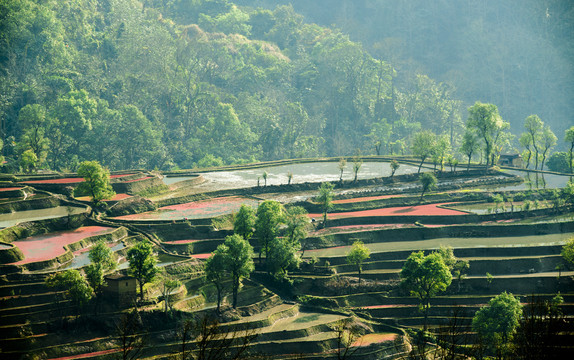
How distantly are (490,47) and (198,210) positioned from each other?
12942 cm

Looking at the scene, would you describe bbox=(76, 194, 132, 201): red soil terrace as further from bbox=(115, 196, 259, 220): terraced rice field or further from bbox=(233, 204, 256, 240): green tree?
bbox=(233, 204, 256, 240): green tree

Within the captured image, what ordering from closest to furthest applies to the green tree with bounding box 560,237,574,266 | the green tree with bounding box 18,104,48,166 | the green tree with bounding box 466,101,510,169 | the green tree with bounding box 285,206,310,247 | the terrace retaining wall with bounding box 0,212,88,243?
the terrace retaining wall with bounding box 0,212,88,243, the green tree with bounding box 560,237,574,266, the green tree with bounding box 285,206,310,247, the green tree with bounding box 466,101,510,169, the green tree with bounding box 18,104,48,166

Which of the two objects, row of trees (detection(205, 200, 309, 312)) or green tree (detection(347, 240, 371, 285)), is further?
green tree (detection(347, 240, 371, 285))

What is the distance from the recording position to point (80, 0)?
469 feet

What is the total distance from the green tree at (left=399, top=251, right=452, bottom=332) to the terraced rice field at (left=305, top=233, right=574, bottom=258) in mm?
9757

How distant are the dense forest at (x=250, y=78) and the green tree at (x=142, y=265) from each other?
42410 mm

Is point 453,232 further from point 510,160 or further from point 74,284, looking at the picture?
point 510,160

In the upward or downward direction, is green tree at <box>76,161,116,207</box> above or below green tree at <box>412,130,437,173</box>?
below

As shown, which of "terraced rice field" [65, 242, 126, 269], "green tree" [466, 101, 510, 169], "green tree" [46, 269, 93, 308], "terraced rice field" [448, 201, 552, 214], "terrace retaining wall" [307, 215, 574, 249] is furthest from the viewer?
"green tree" [466, 101, 510, 169]

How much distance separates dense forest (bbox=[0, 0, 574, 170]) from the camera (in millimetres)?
112250

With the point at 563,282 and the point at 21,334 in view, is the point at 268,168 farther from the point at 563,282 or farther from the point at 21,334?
the point at 21,334

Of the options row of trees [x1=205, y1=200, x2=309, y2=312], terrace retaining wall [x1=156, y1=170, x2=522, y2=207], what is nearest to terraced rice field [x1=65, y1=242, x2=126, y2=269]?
row of trees [x1=205, y1=200, x2=309, y2=312]

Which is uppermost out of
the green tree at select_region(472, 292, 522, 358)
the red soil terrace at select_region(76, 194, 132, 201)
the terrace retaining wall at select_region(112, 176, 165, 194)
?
the terrace retaining wall at select_region(112, 176, 165, 194)

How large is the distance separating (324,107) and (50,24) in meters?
57.0
